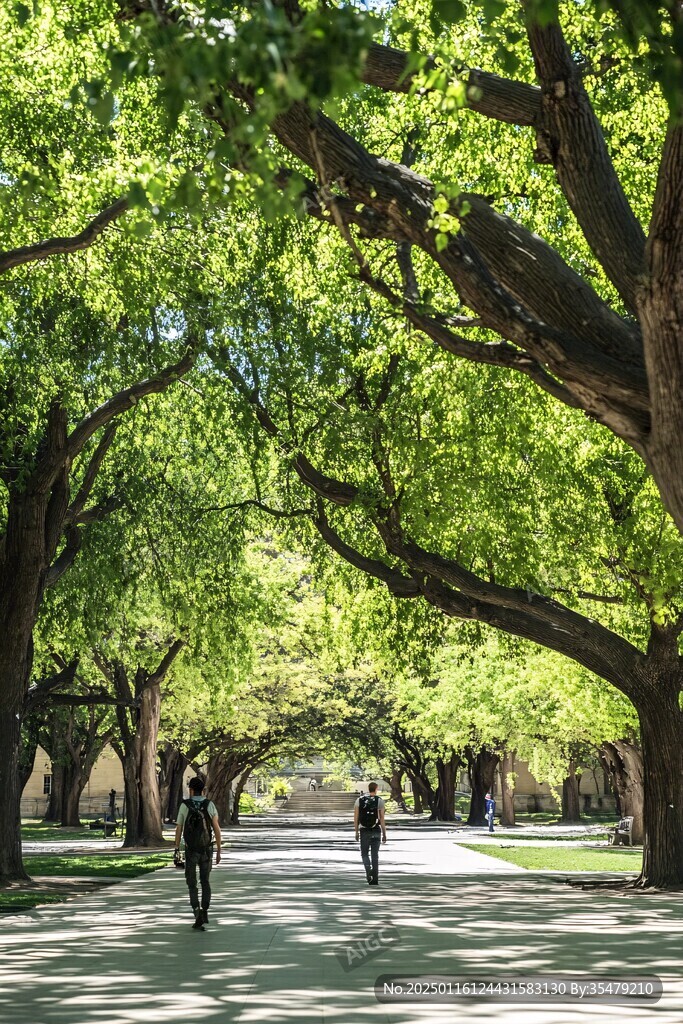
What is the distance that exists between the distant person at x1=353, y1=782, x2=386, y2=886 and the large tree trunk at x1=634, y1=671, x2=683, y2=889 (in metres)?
4.41

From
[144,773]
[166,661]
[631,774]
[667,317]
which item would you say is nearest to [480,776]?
[631,774]

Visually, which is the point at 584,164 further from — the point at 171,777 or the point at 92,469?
the point at 171,777

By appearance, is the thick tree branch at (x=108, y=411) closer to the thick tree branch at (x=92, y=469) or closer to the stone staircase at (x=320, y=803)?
the thick tree branch at (x=92, y=469)

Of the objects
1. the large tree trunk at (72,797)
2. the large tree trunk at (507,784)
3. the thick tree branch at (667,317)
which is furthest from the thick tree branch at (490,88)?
the large tree trunk at (72,797)

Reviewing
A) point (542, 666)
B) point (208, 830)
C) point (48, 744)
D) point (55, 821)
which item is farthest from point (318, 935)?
point (55, 821)

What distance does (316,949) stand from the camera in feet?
38.3

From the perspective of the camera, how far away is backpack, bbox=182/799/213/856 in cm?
1355

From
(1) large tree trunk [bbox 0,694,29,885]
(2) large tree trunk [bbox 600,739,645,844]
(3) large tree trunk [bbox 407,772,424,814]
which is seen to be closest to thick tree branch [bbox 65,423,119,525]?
(1) large tree trunk [bbox 0,694,29,885]

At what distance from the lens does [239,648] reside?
1026 inches

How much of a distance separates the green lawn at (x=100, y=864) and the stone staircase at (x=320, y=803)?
6060 cm

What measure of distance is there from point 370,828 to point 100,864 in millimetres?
9319

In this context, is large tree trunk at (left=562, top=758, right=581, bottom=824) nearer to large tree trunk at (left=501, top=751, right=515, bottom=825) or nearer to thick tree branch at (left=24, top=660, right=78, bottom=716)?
large tree trunk at (left=501, top=751, right=515, bottom=825)

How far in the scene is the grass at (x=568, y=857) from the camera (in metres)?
26.3

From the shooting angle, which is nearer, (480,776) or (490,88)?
(490,88)
